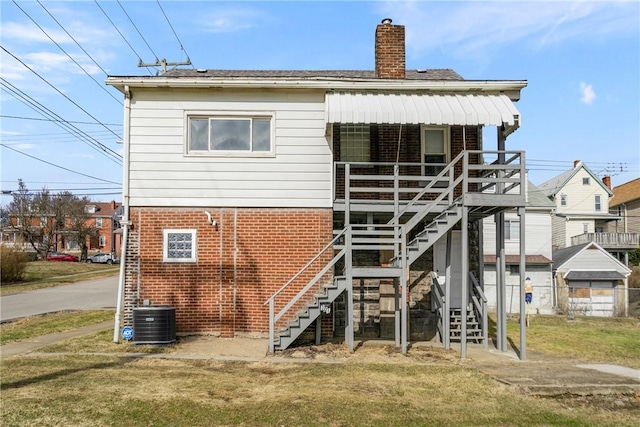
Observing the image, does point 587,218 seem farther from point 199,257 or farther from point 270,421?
point 270,421

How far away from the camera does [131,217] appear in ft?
42.0

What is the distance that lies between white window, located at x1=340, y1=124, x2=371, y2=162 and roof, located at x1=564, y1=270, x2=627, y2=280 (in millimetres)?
21810

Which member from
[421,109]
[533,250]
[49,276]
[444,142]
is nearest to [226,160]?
[421,109]

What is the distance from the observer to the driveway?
1985cm

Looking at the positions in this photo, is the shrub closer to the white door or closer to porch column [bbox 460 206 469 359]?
the white door

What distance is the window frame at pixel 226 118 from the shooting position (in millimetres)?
12852

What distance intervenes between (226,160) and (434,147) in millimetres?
5372

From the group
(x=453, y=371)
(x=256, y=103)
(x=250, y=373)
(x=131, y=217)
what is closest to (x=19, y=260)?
(x=131, y=217)

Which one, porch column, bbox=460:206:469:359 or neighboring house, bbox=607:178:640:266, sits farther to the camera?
neighboring house, bbox=607:178:640:266

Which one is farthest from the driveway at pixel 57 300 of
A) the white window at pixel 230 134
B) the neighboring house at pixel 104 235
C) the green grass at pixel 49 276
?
the neighboring house at pixel 104 235

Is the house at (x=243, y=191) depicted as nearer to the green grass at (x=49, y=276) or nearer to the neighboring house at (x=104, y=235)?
the green grass at (x=49, y=276)

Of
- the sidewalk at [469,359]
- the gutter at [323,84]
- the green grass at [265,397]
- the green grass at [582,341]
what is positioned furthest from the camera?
the gutter at [323,84]

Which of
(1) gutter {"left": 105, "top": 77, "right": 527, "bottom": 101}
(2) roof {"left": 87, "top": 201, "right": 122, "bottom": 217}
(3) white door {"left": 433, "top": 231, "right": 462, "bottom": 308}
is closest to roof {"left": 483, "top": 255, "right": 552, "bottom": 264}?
(3) white door {"left": 433, "top": 231, "right": 462, "bottom": 308}

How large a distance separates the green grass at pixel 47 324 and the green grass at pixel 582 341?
40.2 ft
